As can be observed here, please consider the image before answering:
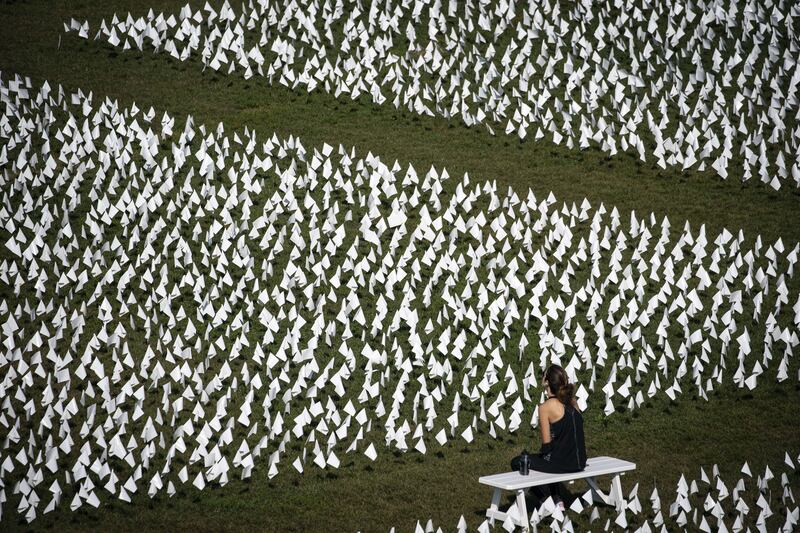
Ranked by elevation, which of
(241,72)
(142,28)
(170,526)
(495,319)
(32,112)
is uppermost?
(142,28)

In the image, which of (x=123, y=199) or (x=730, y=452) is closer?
(x=730, y=452)

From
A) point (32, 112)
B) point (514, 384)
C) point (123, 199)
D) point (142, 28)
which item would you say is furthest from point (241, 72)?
point (514, 384)

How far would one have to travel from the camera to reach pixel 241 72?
23.4 metres

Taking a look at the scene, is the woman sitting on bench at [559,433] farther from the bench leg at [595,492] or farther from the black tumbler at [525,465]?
the bench leg at [595,492]

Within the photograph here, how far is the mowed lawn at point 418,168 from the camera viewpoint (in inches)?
403

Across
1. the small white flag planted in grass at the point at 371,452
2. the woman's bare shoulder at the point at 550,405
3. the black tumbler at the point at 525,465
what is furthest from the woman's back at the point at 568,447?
the small white flag planted in grass at the point at 371,452

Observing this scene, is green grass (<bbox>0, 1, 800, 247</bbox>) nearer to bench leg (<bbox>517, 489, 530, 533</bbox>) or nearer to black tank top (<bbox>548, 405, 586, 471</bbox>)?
black tank top (<bbox>548, 405, 586, 471</bbox>)

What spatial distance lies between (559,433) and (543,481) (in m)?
0.52

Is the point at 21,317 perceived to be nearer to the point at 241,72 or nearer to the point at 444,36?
the point at 241,72

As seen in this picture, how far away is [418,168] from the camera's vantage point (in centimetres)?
1900

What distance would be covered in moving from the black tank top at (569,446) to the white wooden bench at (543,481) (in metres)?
0.10

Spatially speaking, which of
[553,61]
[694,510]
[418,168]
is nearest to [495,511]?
[694,510]

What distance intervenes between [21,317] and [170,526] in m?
5.73

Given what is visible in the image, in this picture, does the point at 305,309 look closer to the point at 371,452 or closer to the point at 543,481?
the point at 371,452
